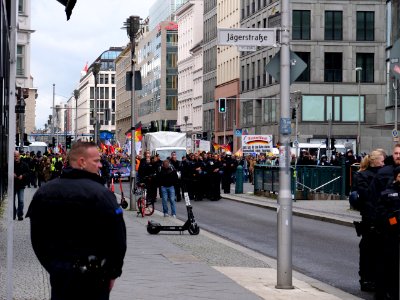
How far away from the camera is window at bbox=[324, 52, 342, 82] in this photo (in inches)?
3292

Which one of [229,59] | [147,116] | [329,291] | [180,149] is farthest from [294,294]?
[147,116]

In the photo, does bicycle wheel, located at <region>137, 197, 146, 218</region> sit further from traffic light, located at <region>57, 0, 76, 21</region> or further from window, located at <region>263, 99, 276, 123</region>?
window, located at <region>263, 99, 276, 123</region>

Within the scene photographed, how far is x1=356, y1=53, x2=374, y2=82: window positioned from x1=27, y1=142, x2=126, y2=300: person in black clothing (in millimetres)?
78028

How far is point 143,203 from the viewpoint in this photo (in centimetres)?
2886

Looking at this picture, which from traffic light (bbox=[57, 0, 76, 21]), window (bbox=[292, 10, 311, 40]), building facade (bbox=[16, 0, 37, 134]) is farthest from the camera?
window (bbox=[292, 10, 311, 40])

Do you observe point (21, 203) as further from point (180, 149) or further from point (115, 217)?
point (180, 149)

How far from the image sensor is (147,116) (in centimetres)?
16550

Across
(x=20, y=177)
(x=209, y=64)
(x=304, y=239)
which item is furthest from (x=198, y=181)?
(x=209, y=64)

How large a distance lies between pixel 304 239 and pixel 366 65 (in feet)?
207

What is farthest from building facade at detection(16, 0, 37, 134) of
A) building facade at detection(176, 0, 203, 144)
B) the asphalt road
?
building facade at detection(176, 0, 203, 144)

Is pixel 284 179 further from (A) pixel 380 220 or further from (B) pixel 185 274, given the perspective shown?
(B) pixel 185 274

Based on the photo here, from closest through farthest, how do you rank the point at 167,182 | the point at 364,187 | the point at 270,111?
the point at 364,187, the point at 167,182, the point at 270,111

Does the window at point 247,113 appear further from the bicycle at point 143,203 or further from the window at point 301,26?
the bicycle at point 143,203

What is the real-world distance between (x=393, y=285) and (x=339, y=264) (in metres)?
5.59
